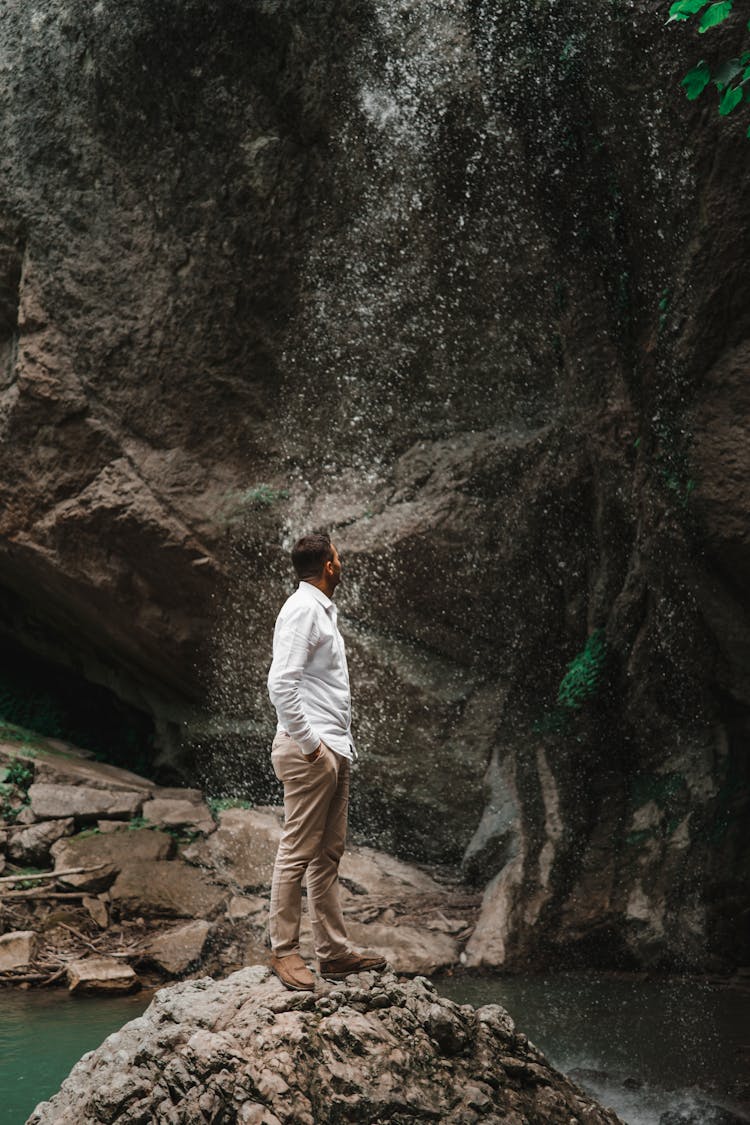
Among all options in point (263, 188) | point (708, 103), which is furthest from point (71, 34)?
point (708, 103)

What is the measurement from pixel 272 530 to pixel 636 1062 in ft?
14.8

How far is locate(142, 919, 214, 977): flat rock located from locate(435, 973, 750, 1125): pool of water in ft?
5.05

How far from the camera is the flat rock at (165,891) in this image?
687 centimetres

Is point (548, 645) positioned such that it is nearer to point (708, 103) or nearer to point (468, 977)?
point (468, 977)

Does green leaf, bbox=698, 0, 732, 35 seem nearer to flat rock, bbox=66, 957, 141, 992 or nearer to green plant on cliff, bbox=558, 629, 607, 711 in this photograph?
green plant on cliff, bbox=558, 629, 607, 711

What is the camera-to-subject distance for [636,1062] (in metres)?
5.31

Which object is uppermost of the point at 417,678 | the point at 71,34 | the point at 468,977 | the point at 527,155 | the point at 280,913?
the point at 71,34

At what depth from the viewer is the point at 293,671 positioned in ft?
11.2

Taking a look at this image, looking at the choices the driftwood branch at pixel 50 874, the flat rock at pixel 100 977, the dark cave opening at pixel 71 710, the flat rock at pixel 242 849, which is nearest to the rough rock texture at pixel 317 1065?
the flat rock at pixel 100 977

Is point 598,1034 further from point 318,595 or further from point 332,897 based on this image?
point 318,595

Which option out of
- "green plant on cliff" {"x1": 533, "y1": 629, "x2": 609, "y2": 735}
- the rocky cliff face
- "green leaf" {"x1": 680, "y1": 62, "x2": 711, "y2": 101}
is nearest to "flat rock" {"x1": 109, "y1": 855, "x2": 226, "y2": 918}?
the rocky cliff face

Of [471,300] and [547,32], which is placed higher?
[547,32]

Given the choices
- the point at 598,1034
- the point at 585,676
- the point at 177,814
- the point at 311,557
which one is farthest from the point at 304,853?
the point at 177,814

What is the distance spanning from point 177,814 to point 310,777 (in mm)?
4684
